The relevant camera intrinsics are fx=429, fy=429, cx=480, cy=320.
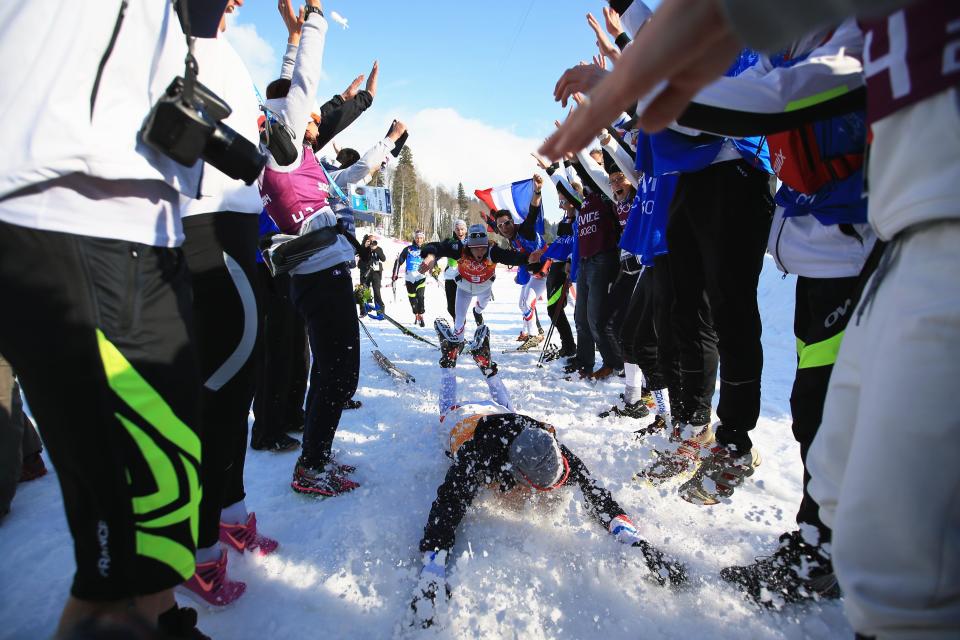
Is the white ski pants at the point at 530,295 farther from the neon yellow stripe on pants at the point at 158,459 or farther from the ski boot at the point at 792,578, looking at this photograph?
the neon yellow stripe on pants at the point at 158,459

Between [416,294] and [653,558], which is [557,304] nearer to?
[653,558]

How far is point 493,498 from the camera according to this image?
8.18 ft

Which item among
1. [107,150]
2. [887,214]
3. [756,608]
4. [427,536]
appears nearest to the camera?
[887,214]

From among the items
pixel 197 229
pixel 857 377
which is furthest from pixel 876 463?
pixel 197 229

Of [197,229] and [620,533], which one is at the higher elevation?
[197,229]

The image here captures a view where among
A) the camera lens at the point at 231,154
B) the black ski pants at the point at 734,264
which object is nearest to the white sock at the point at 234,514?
the camera lens at the point at 231,154

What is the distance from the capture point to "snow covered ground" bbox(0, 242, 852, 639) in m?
1.60

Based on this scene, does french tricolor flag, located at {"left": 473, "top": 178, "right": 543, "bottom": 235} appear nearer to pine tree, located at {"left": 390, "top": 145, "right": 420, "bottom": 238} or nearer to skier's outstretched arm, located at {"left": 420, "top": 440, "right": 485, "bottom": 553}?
skier's outstretched arm, located at {"left": 420, "top": 440, "right": 485, "bottom": 553}

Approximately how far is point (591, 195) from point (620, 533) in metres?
3.93

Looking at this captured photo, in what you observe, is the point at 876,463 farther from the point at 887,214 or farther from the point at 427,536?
the point at 427,536

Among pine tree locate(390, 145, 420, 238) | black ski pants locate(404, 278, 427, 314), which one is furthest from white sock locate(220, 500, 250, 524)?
pine tree locate(390, 145, 420, 238)

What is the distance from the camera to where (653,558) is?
184 cm

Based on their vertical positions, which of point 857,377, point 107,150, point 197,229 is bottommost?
point 857,377

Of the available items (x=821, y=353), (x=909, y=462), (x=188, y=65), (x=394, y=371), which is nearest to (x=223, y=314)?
(x=188, y=65)
